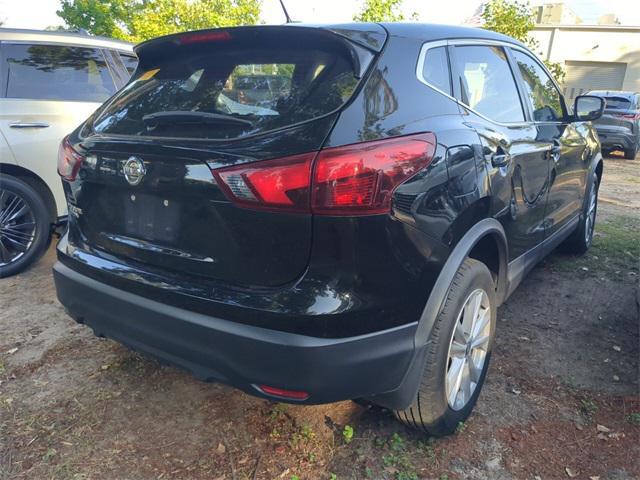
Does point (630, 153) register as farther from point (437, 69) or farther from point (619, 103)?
point (437, 69)

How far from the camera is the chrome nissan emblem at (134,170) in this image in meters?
2.00

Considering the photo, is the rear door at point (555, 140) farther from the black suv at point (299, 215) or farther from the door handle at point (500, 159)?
the black suv at point (299, 215)

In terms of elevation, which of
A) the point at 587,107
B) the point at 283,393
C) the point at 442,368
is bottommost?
the point at 442,368

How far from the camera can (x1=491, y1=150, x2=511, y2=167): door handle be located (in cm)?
243

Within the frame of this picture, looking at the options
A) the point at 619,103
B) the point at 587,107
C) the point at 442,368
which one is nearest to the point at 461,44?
the point at 442,368

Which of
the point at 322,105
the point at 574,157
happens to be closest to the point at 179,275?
the point at 322,105

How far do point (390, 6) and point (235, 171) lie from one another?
509 inches

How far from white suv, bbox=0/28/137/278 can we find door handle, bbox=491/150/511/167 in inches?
135

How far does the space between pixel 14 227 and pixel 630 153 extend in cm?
1301

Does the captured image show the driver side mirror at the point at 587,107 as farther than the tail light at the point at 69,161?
Yes

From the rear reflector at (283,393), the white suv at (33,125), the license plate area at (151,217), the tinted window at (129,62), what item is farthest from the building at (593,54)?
the rear reflector at (283,393)

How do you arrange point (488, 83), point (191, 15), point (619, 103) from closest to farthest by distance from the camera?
point (488, 83) → point (619, 103) → point (191, 15)

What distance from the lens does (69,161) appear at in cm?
239

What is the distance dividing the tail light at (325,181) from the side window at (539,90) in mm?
2035
